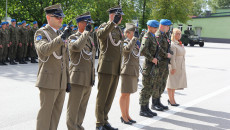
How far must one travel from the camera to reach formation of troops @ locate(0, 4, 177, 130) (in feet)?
12.2

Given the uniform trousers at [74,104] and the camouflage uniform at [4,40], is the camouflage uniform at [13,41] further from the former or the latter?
the uniform trousers at [74,104]

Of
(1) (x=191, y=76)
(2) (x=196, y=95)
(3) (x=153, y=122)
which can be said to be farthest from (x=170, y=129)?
(1) (x=191, y=76)

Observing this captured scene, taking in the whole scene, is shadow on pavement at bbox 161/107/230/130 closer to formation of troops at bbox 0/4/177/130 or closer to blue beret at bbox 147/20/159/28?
formation of troops at bbox 0/4/177/130

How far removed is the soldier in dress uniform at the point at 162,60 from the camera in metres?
6.47

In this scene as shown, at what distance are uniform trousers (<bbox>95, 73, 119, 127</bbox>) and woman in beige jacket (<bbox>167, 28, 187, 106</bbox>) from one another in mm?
2524

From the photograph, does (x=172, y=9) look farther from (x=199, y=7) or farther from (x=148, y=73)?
(x=148, y=73)

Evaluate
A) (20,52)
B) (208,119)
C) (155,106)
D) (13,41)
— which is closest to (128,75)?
(155,106)

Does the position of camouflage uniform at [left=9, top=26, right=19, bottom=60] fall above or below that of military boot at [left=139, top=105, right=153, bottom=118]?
above

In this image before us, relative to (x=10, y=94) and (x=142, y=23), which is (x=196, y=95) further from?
(x=142, y=23)

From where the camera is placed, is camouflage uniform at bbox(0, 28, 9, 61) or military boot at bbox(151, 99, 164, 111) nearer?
military boot at bbox(151, 99, 164, 111)

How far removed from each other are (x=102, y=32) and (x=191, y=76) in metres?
8.34

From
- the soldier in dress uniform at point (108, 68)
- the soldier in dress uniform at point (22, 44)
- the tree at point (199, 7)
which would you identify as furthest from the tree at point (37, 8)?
the tree at point (199, 7)

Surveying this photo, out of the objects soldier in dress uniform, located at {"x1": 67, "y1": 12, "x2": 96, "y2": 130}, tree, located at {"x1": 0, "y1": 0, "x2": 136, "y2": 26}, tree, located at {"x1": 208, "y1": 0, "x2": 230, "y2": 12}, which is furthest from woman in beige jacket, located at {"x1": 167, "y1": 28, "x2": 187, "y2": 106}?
tree, located at {"x1": 208, "y1": 0, "x2": 230, "y2": 12}

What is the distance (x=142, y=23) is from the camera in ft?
158
